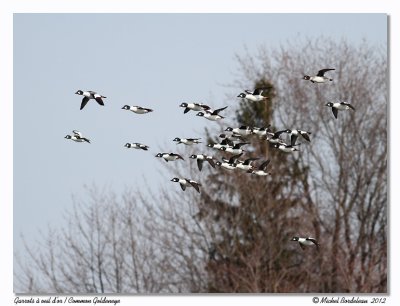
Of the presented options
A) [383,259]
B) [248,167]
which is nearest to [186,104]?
[248,167]

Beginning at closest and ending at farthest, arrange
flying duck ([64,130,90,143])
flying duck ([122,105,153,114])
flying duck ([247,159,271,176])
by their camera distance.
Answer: flying duck ([64,130,90,143]) < flying duck ([122,105,153,114]) < flying duck ([247,159,271,176])

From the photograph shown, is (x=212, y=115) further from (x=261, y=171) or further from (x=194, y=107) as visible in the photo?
(x=261, y=171)

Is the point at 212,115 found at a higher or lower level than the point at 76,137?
higher

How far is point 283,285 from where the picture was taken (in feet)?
152

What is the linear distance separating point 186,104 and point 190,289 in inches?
513

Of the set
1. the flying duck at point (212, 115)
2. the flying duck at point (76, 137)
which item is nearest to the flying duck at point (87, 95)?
the flying duck at point (76, 137)

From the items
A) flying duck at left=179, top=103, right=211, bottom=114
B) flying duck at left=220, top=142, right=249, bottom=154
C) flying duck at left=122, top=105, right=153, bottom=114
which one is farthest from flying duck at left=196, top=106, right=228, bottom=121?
flying duck at left=122, top=105, right=153, bottom=114

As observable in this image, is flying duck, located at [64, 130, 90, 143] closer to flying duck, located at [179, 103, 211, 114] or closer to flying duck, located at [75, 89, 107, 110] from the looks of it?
flying duck, located at [75, 89, 107, 110]

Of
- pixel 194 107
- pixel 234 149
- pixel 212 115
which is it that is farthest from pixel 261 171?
pixel 194 107

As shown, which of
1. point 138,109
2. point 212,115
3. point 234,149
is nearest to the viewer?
point 138,109

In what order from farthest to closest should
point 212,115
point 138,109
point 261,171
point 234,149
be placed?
point 261,171 < point 234,149 < point 212,115 < point 138,109

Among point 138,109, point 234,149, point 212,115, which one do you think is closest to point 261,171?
point 234,149

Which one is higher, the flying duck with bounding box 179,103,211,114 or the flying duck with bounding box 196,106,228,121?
the flying duck with bounding box 179,103,211,114

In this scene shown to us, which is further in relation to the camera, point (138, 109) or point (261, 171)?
point (261, 171)
